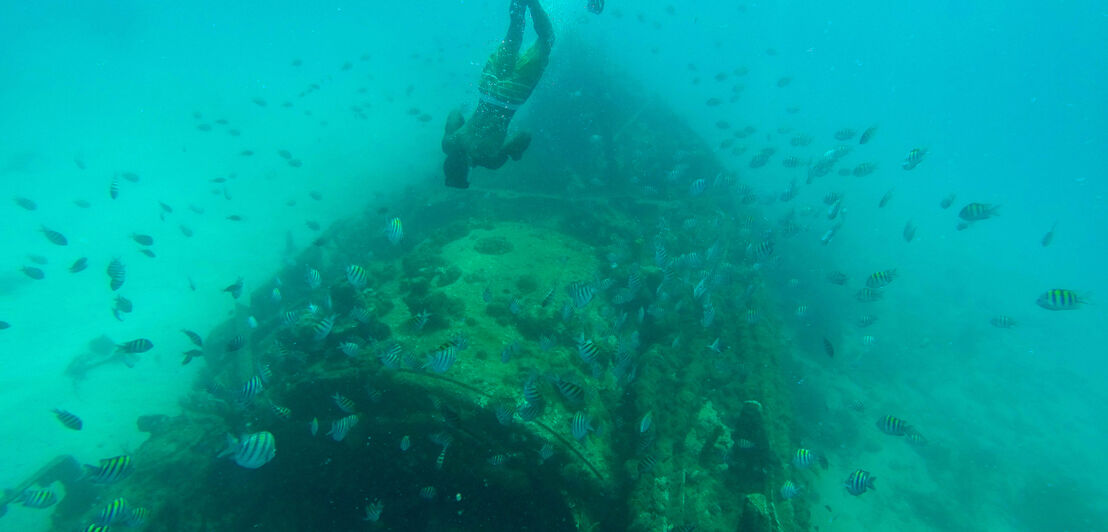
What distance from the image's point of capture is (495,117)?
26.5ft

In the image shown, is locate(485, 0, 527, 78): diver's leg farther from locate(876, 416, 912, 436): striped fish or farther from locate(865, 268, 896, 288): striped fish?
locate(876, 416, 912, 436): striped fish

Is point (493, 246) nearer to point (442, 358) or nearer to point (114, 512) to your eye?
point (442, 358)

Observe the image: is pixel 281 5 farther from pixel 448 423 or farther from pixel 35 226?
pixel 448 423

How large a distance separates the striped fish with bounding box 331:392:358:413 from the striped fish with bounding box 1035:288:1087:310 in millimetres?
11801

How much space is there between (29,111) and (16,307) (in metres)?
47.5

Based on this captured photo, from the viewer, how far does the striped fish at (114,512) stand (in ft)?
18.3

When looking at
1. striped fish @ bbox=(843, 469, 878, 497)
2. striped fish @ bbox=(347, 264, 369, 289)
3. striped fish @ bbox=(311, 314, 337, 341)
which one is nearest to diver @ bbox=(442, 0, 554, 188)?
striped fish @ bbox=(347, 264, 369, 289)

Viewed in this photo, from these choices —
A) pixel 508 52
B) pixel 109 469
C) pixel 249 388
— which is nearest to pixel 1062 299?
pixel 508 52

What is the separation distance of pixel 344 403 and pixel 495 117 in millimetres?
5303

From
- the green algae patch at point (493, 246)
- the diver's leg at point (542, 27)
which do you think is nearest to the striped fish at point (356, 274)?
the green algae patch at point (493, 246)

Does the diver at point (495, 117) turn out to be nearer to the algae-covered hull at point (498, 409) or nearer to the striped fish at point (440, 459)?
the algae-covered hull at point (498, 409)

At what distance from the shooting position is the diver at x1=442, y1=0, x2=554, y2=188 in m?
7.97

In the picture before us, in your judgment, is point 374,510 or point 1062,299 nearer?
point 374,510

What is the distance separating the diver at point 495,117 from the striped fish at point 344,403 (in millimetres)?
4061
